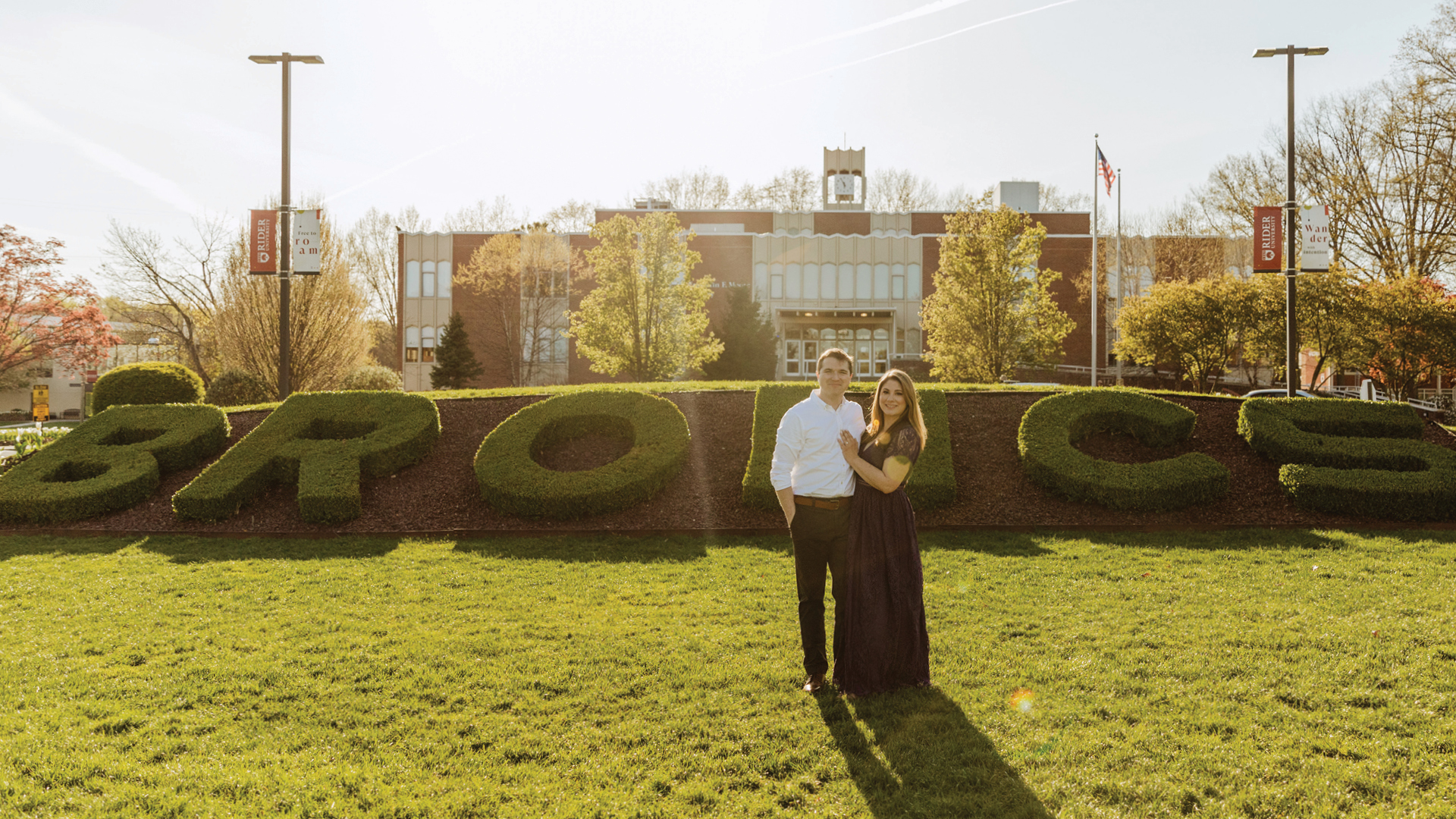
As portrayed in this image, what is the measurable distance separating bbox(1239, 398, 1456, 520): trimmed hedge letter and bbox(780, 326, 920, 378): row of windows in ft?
112

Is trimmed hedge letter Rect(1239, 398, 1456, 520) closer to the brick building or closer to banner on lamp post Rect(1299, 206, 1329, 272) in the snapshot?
banner on lamp post Rect(1299, 206, 1329, 272)

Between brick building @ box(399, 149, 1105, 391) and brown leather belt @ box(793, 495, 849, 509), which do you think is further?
brick building @ box(399, 149, 1105, 391)

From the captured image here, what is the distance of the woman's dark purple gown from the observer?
4484mm

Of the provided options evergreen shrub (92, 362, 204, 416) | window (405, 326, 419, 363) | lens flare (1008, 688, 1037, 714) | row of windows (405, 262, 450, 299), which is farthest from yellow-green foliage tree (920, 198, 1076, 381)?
window (405, 326, 419, 363)

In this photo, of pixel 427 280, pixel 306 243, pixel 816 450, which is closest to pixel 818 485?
pixel 816 450

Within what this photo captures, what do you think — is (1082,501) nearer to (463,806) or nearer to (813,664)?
(813,664)

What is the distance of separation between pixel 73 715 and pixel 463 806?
263 centimetres

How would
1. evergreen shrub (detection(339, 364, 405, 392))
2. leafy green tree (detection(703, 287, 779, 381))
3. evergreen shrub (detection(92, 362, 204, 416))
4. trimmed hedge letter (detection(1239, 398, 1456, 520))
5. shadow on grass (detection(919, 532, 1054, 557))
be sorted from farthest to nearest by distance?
leafy green tree (detection(703, 287, 779, 381))
evergreen shrub (detection(339, 364, 405, 392))
evergreen shrub (detection(92, 362, 204, 416))
trimmed hedge letter (detection(1239, 398, 1456, 520))
shadow on grass (detection(919, 532, 1054, 557))

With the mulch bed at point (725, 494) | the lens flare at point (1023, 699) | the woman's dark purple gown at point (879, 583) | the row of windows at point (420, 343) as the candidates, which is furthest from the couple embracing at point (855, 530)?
the row of windows at point (420, 343)

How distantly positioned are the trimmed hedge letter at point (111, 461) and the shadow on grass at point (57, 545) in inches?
26.5

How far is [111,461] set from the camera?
11695 mm

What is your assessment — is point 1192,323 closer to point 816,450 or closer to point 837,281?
point 816,450

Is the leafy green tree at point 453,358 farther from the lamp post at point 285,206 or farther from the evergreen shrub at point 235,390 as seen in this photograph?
the lamp post at point 285,206

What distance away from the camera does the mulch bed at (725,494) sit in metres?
9.87
